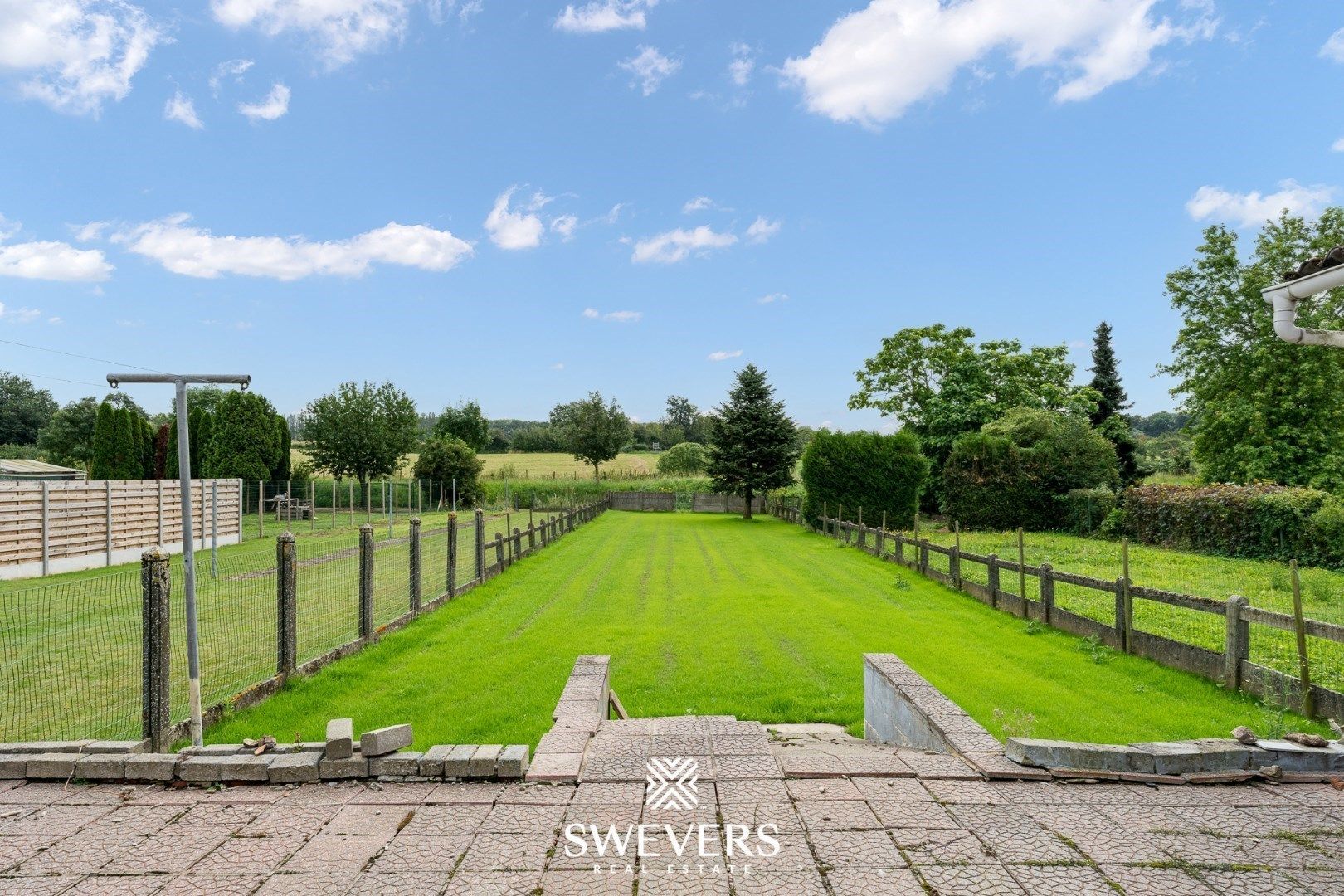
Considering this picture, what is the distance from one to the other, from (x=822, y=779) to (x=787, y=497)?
2758 centimetres

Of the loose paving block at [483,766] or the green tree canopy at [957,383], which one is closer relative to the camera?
the loose paving block at [483,766]

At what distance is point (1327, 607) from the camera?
31.3 ft

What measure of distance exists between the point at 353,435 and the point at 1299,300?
113 ft

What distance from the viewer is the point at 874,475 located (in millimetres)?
24250

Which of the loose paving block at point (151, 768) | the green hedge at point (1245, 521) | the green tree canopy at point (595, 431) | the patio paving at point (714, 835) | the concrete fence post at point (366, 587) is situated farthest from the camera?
the green tree canopy at point (595, 431)

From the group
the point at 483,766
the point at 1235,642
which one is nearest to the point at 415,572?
the point at 483,766

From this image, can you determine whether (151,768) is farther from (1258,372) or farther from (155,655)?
(1258,372)

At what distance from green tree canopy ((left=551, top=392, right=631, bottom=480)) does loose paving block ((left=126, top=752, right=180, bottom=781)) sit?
40939mm

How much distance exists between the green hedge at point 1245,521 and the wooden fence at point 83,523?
20.4 metres

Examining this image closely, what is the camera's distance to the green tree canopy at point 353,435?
33.4 metres

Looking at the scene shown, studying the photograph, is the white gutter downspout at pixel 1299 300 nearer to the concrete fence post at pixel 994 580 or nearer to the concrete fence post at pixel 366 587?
the concrete fence post at pixel 994 580

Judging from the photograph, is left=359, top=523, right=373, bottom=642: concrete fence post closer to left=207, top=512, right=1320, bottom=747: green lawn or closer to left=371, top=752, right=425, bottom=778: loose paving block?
left=207, top=512, right=1320, bottom=747: green lawn

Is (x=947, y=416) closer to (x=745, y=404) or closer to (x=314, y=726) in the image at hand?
(x=745, y=404)

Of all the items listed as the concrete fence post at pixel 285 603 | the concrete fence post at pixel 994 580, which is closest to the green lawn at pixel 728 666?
the concrete fence post at pixel 285 603
